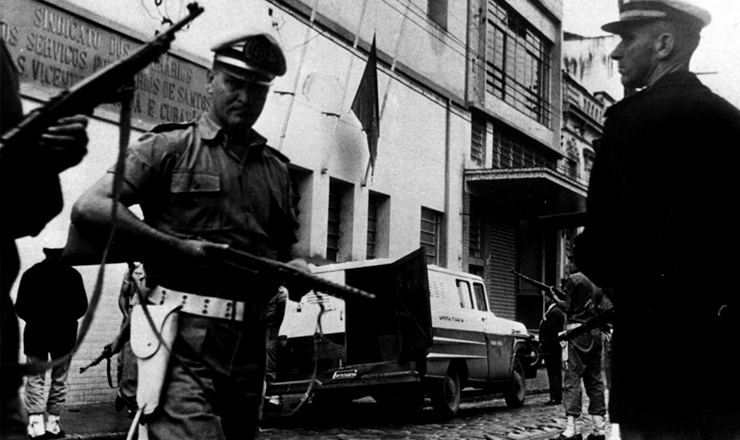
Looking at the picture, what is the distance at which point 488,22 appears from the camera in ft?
82.6

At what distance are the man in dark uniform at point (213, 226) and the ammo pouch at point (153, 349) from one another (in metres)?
0.03

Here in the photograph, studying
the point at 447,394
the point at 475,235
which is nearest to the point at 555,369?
the point at 447,394

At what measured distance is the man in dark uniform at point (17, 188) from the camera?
9.02ft

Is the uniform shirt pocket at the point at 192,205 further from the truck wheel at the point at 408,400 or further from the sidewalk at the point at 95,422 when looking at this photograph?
the truck wheel at the point at 408,400

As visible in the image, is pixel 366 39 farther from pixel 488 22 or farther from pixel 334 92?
pixel 488 22

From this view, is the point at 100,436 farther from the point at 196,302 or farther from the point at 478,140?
the point at 478,140

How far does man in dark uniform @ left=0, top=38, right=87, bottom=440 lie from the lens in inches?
108

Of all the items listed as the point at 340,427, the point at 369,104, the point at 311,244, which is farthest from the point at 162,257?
the point at 369,104

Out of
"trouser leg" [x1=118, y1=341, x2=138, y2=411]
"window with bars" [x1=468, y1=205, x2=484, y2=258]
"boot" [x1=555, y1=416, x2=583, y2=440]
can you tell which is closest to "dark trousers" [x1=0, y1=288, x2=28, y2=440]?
"trouser leg" [x1=118, y1=341, x2=138, y2=411]

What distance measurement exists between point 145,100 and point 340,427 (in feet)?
17.0

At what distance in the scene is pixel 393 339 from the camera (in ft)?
41.1

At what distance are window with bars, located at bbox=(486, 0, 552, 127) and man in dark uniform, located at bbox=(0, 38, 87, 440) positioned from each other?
22947 millimetres

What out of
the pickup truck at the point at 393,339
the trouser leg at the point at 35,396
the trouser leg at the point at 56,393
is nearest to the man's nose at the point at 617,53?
the trouser leg at the point at 35,396

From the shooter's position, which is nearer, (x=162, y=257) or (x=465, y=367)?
(x=162, y=257)
